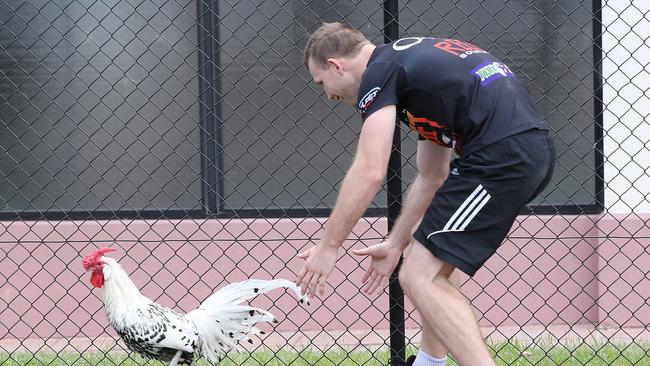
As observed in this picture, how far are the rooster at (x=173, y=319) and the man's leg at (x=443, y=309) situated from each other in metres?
0.86

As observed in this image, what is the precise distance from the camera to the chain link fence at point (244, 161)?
666 centimetres

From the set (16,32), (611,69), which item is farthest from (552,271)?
(16,32)

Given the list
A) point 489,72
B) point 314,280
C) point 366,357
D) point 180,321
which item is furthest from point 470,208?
point 366,357

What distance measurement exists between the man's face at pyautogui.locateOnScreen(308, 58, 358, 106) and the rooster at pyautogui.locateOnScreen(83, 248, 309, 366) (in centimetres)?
101

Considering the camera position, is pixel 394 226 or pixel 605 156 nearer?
pixel 394 226

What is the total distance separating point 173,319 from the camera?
192 inches

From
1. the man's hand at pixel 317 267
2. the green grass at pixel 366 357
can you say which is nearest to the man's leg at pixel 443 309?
the man's hand at pixel 317 267

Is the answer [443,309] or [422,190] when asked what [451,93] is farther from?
[443,309]

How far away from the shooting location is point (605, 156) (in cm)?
651

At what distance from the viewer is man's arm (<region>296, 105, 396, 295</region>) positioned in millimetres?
3799

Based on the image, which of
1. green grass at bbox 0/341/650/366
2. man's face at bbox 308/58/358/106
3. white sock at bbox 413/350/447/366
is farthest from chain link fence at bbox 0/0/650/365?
man's face at bbox 308/58/358/106

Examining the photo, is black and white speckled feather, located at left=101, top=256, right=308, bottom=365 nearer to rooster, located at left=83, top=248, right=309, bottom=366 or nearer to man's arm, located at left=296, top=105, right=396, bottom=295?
rooster, located at left=83, top=248, right=309, bottom=366

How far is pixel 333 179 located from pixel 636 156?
2.02 meters

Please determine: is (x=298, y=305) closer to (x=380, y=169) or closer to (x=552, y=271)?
(x=552, y=271)
